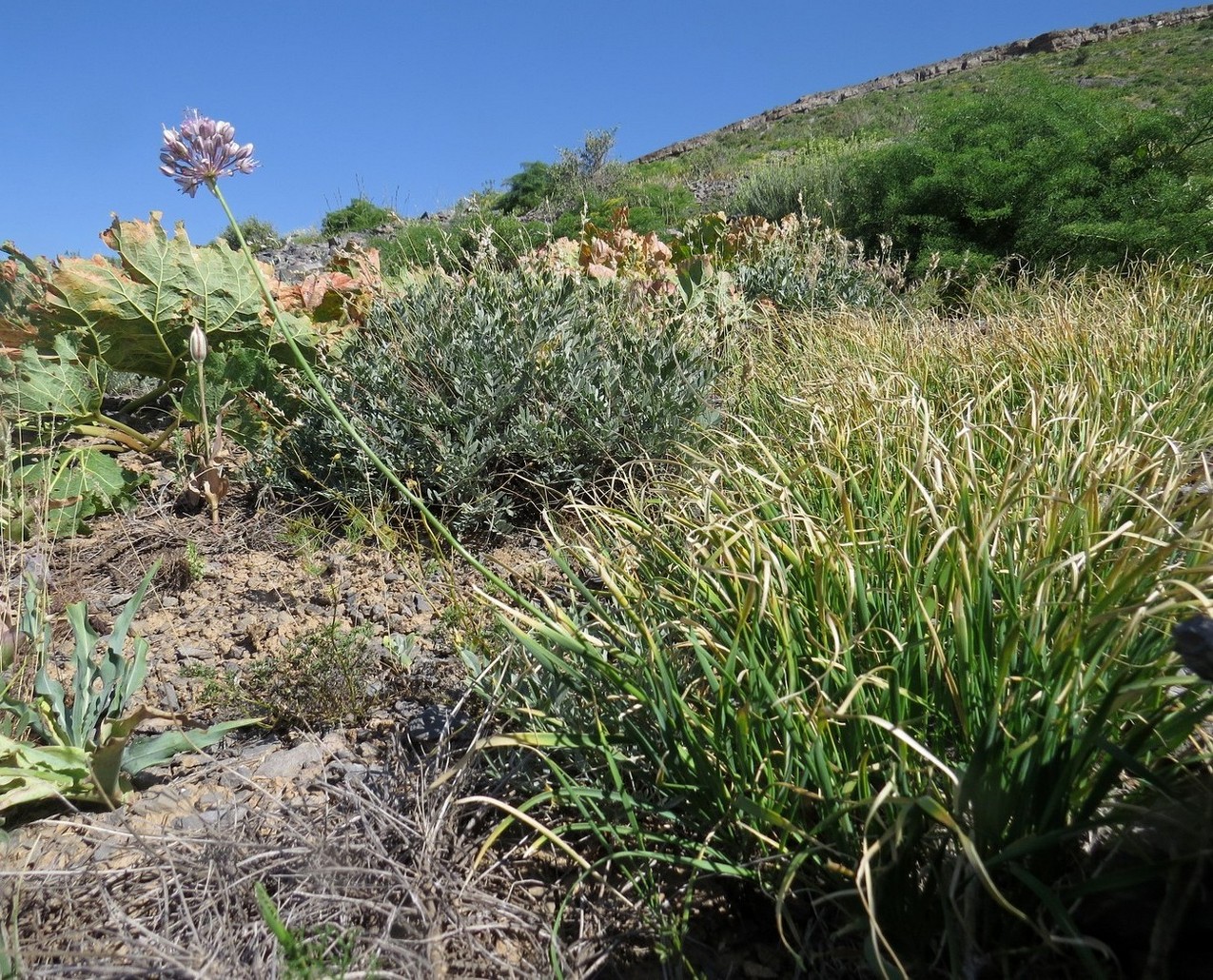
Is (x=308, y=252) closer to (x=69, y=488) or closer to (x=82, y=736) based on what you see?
(x=69, y=488)

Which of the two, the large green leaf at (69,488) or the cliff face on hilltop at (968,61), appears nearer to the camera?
the large green leaf at (69,488)

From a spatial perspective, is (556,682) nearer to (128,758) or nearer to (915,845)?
(915,845)

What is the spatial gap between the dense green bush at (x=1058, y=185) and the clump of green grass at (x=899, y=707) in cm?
577

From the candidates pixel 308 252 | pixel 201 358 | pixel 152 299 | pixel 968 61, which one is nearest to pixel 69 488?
pixel 201 358

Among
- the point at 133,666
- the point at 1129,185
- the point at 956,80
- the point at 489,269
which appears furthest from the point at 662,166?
the point at 133,666

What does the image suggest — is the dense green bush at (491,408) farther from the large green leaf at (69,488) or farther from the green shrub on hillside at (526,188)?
the green shrub on hillside at (526,188)

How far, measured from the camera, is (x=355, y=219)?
17.5 m

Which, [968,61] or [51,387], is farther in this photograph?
[968,61]

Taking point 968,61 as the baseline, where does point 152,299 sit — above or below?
below

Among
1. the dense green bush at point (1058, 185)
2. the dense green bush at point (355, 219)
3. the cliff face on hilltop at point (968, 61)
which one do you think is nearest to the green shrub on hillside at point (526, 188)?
the dense green bush at point (355, 219)

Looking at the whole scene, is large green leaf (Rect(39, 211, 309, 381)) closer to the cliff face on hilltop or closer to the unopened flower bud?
the unopened flower bud

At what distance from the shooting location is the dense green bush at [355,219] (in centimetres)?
1728

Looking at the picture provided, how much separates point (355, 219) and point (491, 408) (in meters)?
16.3

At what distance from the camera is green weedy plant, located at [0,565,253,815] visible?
5.38 ft
